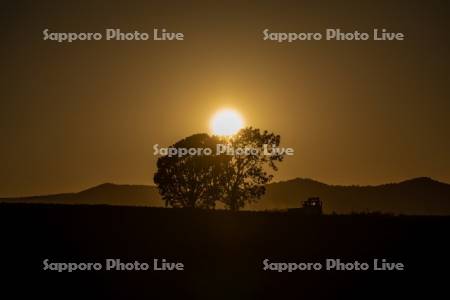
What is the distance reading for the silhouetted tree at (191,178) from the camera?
7006cm

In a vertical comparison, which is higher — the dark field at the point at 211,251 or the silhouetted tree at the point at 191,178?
the silhouetted tree at the point at 191,178

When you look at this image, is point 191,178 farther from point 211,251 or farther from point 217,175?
point 211,251

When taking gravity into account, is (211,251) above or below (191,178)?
below

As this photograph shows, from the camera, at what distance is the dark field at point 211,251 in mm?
16156

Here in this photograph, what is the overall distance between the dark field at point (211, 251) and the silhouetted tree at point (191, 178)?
1884 inches

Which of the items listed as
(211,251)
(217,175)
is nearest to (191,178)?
(217,175)

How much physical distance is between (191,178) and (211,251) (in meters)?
52.4

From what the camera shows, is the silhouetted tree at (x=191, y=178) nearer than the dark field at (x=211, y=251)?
No

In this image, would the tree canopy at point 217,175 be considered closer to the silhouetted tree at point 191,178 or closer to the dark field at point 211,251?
the silhouetted tree at point 191,178

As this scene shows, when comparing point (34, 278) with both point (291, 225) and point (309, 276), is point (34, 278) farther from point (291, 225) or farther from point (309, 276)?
point (291, 225)

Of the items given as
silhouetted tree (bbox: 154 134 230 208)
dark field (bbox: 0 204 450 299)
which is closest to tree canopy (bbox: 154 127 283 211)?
silhouetted tree (bbox: 154 134 230 208)

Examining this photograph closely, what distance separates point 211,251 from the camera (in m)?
18.7

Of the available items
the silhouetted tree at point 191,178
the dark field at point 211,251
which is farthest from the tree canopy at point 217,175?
the dark field at point 211,251

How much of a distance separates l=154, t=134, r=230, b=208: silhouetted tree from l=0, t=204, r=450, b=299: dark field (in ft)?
157
